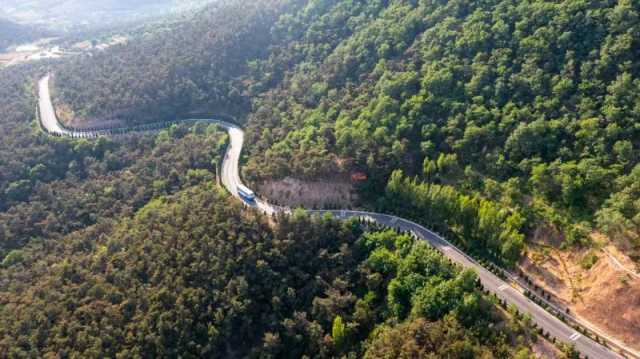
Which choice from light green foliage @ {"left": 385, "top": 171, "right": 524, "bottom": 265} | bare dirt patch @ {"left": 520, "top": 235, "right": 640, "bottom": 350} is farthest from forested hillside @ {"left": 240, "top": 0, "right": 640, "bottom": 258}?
light green foliage @ {"left": 385, "top": 171, "right": 524, "bottom": 265}

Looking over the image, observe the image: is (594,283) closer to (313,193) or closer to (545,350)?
(545,350)

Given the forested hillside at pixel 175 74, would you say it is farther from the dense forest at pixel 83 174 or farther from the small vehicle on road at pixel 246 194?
the small vehicle on road at pixel 246 194

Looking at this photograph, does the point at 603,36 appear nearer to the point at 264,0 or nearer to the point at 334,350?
the point at 334,350

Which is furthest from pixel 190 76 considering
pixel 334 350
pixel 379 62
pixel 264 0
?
pixel 334 350

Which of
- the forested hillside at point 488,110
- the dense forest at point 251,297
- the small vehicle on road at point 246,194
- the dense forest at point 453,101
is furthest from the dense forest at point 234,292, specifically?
the dense forest at point 453,101

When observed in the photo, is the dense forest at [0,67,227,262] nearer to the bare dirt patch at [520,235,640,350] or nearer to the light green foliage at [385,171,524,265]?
the light green foliage at [385,171,524,265]

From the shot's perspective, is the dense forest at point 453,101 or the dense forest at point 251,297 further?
the dense forest at point 453,101
